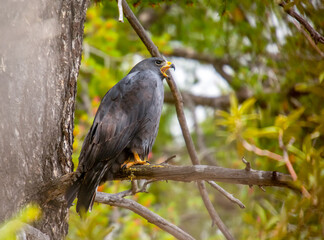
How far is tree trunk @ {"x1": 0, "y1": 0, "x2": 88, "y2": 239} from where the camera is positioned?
2.48m

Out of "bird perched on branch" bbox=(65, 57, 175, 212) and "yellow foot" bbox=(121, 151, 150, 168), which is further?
"yellow foot" bbox=(121, 151, 150, 168)

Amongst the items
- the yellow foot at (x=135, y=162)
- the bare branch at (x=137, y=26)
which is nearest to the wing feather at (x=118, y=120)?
the yellow foot at (x=135, y=162)

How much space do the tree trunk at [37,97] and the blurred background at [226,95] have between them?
35 centimetres

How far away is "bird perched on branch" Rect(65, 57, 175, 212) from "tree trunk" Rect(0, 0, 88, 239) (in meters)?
0.18

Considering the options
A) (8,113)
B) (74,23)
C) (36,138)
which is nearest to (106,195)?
(36,138)

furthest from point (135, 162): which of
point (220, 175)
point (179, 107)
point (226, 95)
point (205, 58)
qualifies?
point (205, 58)

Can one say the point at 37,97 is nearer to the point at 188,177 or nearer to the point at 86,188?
the point at 86,188

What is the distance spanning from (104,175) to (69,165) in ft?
1.71

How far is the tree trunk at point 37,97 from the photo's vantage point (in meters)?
2.48

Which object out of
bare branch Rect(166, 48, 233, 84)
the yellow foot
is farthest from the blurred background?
the yellow foot

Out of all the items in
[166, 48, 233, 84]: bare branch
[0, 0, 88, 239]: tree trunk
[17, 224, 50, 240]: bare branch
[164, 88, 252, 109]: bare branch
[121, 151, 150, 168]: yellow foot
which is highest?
[0, 0, 88, 239]: tree trunk

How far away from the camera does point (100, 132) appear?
3.23 metres

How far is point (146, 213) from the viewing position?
2.97 m

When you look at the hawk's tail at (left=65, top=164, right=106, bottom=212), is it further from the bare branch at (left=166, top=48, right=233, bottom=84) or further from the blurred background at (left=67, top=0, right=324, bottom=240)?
the bare branch at (left=166, top=48, right=233, bottom=84)
